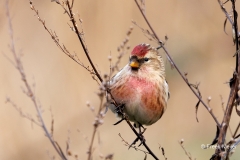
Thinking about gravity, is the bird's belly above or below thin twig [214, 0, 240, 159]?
above

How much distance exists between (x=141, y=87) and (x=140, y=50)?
10.2 inches

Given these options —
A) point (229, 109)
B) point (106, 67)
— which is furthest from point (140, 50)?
point (106, 67)

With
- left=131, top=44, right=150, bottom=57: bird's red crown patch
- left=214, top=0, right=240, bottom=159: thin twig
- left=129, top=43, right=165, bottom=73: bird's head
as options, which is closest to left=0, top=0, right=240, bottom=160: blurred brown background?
left=129, top=43, right=165, bottom=73: bird's head

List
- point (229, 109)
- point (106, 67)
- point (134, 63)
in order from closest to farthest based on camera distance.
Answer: point (229, 109) < point (134, 63) < point (106, 67)

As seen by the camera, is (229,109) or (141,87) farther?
(141,87)

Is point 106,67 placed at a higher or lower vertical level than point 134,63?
higher

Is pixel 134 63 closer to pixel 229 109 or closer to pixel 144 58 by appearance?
pixel 144 58

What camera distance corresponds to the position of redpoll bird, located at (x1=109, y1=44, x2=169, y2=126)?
10.6 ft

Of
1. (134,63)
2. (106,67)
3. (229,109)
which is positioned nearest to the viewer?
(229,109)

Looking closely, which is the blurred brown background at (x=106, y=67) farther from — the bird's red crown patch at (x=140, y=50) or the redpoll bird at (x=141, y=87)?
the bird's red crown patch at (x=140, y=50)

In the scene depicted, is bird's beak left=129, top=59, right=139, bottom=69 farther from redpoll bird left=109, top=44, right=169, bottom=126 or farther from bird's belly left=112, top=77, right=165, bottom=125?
bird's belly left=112, top=77, right=165, bottom=125

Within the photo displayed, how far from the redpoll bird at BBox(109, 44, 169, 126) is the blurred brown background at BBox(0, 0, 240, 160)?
1.68 m

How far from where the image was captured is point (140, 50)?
3.17m

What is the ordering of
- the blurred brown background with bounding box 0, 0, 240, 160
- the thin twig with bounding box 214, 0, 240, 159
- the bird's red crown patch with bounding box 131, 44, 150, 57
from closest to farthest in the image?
the thin twig with bounding box 214, 0, 240, 159 < the bird's red crown patch with bounding box 131, 44, 150, 57 < the blurred brown background with bounding box 0, 0, 240, 160
